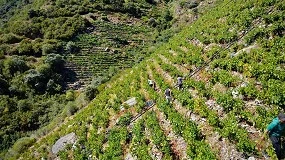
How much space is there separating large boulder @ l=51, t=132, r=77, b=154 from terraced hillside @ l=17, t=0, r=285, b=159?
1.50 ft

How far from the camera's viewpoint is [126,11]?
7719 centimetres

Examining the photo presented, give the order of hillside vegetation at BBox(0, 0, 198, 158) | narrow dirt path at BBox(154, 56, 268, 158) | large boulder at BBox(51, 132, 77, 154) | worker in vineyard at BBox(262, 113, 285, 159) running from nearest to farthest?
worker in vineyard at BBox(262, 113, 285, 159) → narrow dirt path at BBox(154, 56, 268, 158) → large boulder at BBox(51, 132, 77, 154) → hillside vegetation at BBox(0, 0, 198, 158)

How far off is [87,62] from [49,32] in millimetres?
13801

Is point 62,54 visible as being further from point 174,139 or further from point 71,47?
point 174,139

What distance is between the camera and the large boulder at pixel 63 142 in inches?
994

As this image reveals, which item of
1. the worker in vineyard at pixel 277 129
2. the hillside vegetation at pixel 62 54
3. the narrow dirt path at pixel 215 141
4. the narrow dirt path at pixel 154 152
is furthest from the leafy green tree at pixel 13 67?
the worker in vineyard at pixel 277 129

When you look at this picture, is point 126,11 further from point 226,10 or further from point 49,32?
point 226,10

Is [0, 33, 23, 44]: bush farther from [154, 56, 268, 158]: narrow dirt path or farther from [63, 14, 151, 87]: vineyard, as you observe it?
[154, 56, 268, 158]: narrow dirt path

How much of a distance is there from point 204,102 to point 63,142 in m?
12.3

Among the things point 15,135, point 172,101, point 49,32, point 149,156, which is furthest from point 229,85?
point 49,32

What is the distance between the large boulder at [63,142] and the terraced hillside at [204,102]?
17.9 inches

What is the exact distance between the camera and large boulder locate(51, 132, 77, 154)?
2525 centimetres

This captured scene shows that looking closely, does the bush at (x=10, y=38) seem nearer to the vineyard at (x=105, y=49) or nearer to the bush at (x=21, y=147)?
the vineyard at (x=105, y=49)

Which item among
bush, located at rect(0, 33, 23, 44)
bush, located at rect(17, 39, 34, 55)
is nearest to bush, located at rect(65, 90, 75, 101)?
bush, located at rect(17, 39, 34, 55)
